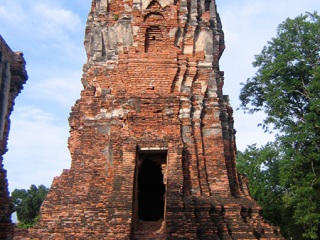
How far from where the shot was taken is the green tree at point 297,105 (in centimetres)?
1278

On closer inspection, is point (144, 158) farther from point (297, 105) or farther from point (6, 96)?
point (297, 105)

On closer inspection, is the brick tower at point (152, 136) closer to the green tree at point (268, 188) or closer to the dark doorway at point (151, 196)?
the dark doorway at point (151, 196)

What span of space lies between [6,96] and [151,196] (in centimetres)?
467

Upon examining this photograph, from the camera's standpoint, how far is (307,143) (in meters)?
13.5

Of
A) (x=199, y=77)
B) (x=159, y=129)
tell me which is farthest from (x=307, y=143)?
(x=159, y=129)

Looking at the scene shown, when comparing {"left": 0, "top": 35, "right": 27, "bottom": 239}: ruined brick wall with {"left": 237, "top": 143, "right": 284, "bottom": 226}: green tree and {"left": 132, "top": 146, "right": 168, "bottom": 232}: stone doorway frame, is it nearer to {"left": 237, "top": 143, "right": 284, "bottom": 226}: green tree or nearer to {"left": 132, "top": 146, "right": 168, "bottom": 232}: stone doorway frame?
{"left": 132, "top": 146, "right": 168, "bottom": 232}: stone doorway frame

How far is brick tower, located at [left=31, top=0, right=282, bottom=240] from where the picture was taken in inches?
292

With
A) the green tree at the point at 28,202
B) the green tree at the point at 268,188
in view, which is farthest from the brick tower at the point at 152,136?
the green tree at the point at 28,202

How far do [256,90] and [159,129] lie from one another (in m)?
9.66

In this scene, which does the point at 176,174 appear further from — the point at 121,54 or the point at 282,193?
the point at 282,193

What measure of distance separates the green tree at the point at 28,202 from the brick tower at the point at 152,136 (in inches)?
912

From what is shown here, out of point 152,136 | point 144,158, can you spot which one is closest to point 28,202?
point 144,158

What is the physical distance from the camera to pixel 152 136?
27.1ft

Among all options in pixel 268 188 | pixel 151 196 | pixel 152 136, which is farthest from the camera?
pixel 268 188
